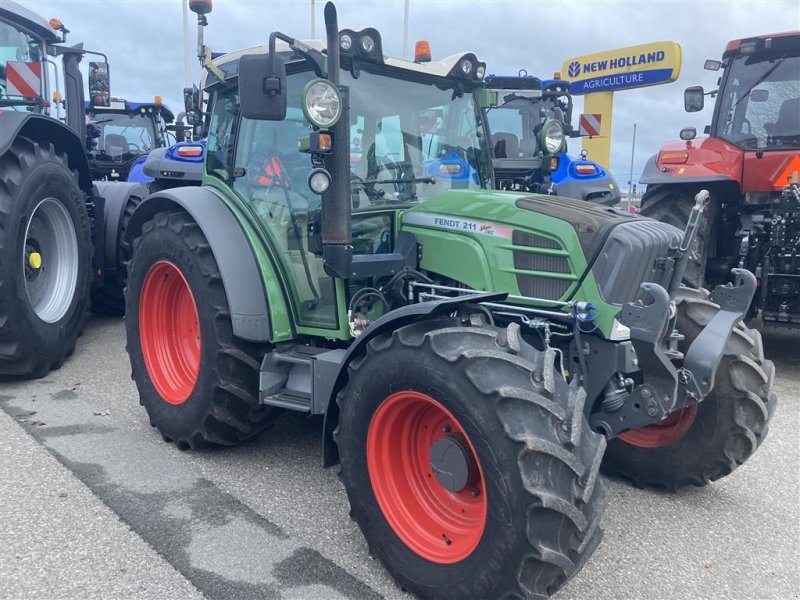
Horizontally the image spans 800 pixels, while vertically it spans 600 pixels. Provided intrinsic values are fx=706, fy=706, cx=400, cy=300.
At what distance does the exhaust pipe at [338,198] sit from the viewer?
3.07 m

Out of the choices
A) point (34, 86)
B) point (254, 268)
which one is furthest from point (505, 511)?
point (34, 86)

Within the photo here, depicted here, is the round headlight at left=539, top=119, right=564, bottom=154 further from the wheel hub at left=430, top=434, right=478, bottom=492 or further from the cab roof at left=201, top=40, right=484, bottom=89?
the wheel hub at left=430, top=434, right=478, bottom=492

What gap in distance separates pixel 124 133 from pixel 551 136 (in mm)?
9054

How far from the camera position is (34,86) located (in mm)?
5938

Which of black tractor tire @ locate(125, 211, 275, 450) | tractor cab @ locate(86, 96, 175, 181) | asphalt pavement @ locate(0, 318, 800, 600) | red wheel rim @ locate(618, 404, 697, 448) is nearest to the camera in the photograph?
asphalt pavement @ locate(0, 318, 800, 600)

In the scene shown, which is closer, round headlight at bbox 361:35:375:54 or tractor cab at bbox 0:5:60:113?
round headlight at bbox 361:35:375:54

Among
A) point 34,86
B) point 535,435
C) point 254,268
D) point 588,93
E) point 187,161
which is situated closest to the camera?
point 535,435

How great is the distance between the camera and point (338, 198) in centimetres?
320

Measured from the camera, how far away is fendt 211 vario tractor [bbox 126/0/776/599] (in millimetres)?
2486

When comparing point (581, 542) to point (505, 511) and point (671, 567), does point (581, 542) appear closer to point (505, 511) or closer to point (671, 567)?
point (505, 511)

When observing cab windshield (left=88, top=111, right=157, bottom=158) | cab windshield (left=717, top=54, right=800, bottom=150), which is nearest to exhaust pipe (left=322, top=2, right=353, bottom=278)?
cab windshield (left=717, top=54, right=800, bottom=150)

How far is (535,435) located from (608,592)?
2.91ft

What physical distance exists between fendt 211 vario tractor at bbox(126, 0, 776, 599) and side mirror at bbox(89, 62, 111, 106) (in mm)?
3674

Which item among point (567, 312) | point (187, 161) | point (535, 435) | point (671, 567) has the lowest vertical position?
point (671, 567)
